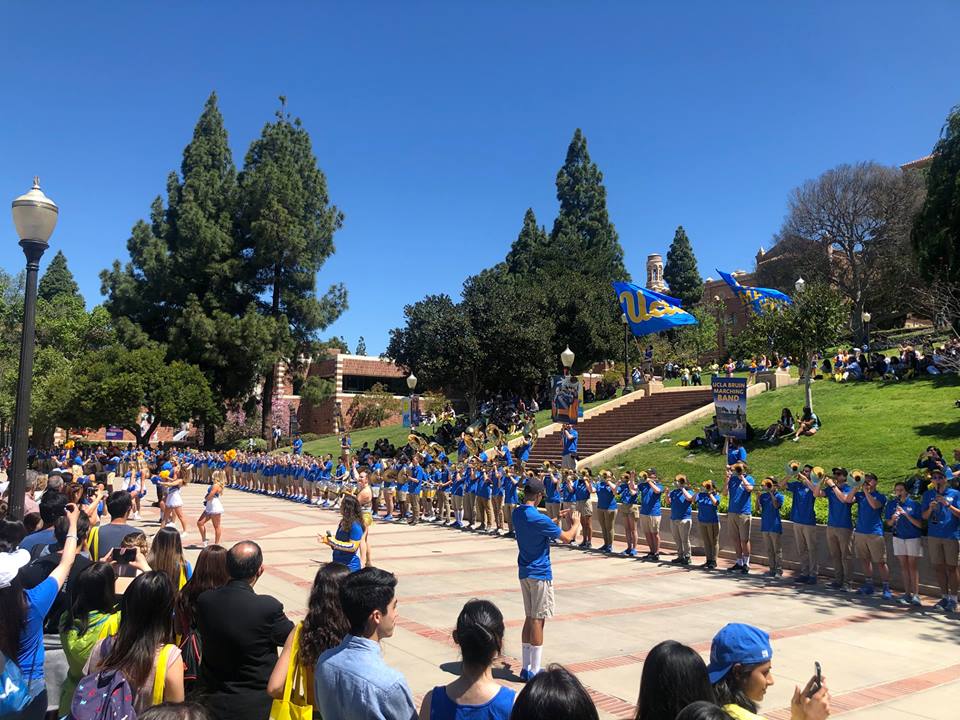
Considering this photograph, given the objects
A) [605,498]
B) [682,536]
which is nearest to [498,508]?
[605,498]

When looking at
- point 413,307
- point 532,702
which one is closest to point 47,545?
point 532,702

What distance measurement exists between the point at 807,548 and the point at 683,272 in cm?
6474

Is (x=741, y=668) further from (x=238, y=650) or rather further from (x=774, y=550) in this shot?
(x=774, y=550)

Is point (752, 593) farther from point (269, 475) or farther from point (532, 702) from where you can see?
point (269, 475)

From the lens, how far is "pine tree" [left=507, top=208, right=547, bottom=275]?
206ft

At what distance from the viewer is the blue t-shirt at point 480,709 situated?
2900mm

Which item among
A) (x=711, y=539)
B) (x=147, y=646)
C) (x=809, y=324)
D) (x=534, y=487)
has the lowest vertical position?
(x=711, y=539)

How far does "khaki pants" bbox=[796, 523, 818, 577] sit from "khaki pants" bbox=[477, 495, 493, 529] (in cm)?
859

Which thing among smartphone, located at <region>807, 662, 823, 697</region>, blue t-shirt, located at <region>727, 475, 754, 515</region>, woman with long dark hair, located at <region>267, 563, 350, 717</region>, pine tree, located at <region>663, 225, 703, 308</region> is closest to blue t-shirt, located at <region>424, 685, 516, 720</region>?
woman with long dark hair, located at <region>267, 563, 350, 717</region>

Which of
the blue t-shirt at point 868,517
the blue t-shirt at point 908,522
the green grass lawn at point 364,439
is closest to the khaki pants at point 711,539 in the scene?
the blue t-shirt at point 868,517

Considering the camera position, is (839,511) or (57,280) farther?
(57,280)

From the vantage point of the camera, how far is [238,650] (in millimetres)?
3789

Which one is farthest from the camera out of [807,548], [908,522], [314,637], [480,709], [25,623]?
[807,548]

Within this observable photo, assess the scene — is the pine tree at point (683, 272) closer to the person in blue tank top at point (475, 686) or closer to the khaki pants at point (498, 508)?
the khaki pants at point (498, 508)
